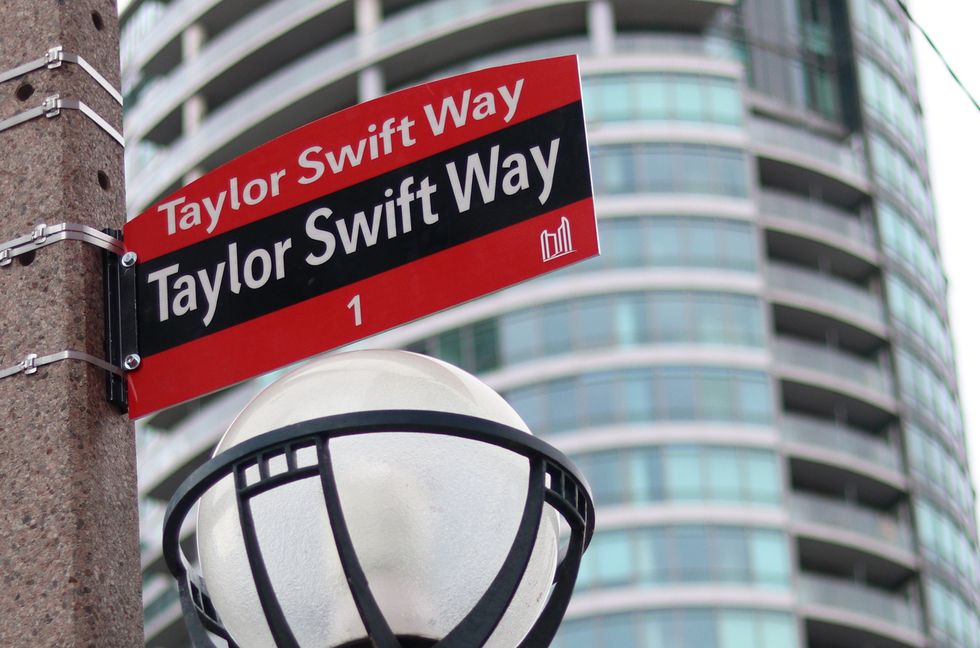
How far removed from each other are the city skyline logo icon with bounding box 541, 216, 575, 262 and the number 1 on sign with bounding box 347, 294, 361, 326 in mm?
351

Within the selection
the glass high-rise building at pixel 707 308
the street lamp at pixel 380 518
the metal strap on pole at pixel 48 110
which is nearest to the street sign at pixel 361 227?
the metal strap on pole at pixel 48 110

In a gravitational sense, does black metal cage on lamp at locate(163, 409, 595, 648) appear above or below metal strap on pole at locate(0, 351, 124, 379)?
below

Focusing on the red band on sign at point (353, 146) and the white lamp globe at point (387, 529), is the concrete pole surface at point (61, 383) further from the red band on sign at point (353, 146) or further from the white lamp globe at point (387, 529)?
the white lamp globe at point (387, 529)

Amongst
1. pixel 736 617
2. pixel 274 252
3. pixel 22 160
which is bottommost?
pixel 274 252

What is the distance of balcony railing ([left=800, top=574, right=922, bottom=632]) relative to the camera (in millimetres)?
45844

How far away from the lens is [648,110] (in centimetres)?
4769

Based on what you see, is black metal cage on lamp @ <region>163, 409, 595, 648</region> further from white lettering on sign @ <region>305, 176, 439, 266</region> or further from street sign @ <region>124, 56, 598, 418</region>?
white lettering on sign @ <region>305, 176, 439, 266</region>

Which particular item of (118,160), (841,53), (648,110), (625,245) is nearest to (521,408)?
(625,245)

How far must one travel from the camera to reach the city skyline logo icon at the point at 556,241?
299cm

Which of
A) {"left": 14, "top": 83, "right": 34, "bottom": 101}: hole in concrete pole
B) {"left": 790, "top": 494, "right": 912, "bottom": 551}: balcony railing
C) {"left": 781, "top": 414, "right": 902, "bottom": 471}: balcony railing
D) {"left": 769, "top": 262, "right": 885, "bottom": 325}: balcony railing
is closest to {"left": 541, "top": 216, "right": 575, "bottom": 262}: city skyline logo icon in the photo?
{"left": 14, "top": 83, "right": 34, "bottom": 101}: hole in concrete pole

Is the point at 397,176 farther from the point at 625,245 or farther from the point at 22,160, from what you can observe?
the point at 625,245

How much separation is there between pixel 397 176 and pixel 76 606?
94 centimetres

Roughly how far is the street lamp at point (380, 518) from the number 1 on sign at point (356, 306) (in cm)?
44

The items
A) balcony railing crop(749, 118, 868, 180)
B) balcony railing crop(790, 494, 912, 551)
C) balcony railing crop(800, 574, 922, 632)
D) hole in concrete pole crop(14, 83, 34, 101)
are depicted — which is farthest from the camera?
balcony railing crop(749, 118, 868, 180)
